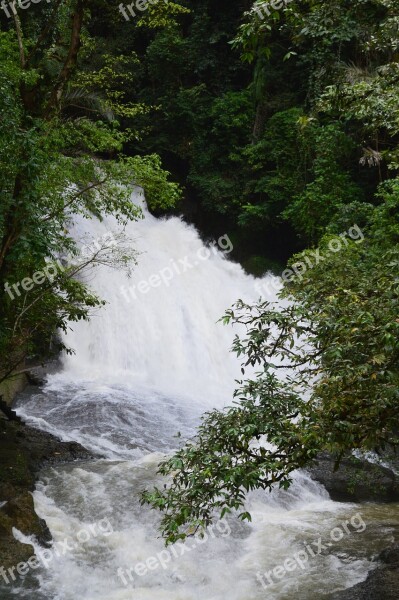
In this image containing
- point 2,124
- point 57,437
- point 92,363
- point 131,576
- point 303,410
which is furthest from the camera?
point 92,363

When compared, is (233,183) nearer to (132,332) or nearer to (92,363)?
(132,332)

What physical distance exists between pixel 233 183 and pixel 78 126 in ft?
35.3

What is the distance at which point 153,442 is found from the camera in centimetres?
1077

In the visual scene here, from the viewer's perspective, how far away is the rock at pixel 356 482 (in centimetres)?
958

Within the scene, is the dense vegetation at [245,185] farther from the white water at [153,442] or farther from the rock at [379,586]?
the rock at [379,586]

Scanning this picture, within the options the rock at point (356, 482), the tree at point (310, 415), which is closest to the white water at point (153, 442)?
the rock at point (356, 482)

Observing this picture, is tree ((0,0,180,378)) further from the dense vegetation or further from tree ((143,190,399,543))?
tree ((143,190,399,543))

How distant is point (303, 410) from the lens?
458cm

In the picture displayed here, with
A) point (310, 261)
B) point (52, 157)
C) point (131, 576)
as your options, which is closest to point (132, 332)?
point (310, 261)

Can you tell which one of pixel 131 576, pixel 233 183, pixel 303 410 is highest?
pixel 233 183

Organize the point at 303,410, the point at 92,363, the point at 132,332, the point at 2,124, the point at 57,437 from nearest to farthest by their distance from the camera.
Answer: the point at 303,410, the point at 2,124, the point at 57,437, the point at 92,363, the point at 132,332

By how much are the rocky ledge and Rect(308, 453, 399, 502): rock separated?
389 centimetres

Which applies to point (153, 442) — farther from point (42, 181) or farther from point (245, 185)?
point (245, 185)

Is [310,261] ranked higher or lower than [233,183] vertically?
lower
